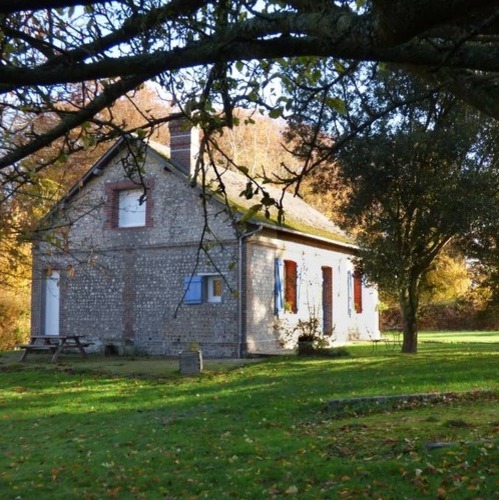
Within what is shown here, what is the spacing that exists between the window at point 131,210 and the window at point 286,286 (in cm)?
471

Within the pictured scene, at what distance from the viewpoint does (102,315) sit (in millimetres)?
22375

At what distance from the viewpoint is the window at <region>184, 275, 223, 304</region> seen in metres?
20.5

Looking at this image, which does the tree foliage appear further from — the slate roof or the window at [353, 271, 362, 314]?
the window at [353, 271, 362, 314]

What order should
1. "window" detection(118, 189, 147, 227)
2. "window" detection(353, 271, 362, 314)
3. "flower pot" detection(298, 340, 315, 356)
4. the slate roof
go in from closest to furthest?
1. "flower pot" detection(298, 340, 315, 356)
2. the slate roof
3. "window" detection(118, 189, 147, 227)
4. "window" detection(353, 271, 362, 314)

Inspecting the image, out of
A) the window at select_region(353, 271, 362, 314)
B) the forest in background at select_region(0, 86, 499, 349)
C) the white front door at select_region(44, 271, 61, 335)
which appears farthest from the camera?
the window at select_region(353, 271, 362, 314)

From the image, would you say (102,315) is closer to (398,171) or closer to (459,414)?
(398,171)

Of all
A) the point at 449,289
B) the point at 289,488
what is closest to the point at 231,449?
the point at 289,488

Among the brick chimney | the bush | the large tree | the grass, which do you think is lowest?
the grass

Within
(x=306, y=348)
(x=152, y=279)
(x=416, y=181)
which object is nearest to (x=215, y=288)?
(x=152, y=279)

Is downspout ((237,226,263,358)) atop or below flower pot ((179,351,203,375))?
atop

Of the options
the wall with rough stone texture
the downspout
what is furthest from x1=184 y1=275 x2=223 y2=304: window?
the wall with rough stone texture

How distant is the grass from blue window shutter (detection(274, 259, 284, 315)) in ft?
19.6

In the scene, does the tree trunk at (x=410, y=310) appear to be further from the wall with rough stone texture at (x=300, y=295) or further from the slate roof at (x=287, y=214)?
the slate roof at (x=287, y=214)

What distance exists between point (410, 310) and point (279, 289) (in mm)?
4542
